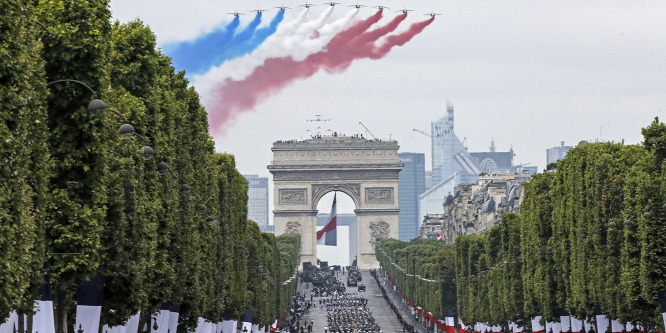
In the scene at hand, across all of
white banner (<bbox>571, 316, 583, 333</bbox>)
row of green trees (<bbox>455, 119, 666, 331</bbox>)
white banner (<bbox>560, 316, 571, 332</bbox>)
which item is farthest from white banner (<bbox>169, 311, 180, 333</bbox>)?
white banner (<bbox>560, 316, 571, 332</bbox>)

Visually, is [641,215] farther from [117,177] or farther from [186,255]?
[117,177]

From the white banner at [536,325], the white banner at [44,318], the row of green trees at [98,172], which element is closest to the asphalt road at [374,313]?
the white banner at [536,325]

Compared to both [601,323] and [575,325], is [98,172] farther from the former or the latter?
[575,325]

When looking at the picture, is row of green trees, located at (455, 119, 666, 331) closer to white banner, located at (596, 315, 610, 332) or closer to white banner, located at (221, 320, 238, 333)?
A: white banner, located at (596, 315, 610, 332)

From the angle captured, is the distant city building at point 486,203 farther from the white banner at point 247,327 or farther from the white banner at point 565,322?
the white banner at point 565,322

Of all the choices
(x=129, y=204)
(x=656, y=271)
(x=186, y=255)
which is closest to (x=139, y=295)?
(x=129, y=204)
